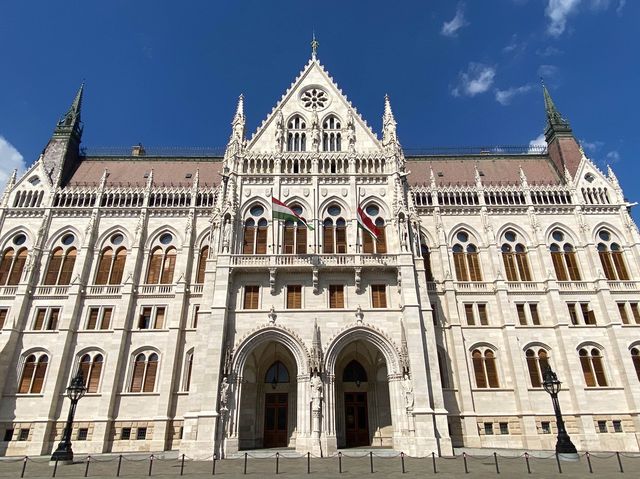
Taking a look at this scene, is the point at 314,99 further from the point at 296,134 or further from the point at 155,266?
the point at 155,266

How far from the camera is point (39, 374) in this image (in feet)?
98.6

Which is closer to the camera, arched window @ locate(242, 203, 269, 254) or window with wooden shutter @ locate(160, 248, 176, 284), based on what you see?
arched window @ locate(242, 203, 269, 254)

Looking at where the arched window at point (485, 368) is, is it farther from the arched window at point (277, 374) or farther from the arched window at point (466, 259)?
the arched window at point (277, 374)

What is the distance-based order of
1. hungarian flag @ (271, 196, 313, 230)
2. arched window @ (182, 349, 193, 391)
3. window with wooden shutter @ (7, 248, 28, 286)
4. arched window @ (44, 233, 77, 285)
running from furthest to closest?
arched window @ (44, 233, 77, 285) → window with wooden shutter @ (7, 248, 28, 286) → arched window @ (182, 349, 193, 391) → hungarian flag @ (271, 196, 313, 230)

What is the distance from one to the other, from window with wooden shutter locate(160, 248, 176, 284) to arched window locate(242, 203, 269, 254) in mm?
8645

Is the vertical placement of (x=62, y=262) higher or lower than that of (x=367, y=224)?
lower

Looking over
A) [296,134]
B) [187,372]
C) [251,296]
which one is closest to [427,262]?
[296,134]

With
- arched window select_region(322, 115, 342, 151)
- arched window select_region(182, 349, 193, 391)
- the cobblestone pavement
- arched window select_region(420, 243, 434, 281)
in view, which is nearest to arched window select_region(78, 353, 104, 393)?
arched window select_region(182, 349, 193, 391)

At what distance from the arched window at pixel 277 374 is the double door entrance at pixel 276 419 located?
95 centimetres

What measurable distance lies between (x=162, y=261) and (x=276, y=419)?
16579 millimetres

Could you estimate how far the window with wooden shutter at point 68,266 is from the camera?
Result: 33406 millimetres

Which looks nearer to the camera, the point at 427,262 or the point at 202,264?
the point at 202,264

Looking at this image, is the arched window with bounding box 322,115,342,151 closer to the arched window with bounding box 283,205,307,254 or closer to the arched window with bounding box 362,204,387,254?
the arched window with bounding box 362,204,387,254

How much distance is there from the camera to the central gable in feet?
109
